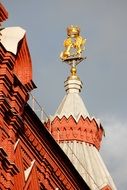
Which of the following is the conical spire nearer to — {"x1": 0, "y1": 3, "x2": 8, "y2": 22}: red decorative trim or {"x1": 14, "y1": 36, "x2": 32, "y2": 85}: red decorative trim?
{"x1": 14, "y1": 36, "x2": 32, "y2": 85}: red decorative trim

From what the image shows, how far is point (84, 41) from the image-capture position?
54.7m

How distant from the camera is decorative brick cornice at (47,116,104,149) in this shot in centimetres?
4941

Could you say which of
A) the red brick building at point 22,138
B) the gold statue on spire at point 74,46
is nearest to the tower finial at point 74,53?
the gold statue on spire at point 74,46

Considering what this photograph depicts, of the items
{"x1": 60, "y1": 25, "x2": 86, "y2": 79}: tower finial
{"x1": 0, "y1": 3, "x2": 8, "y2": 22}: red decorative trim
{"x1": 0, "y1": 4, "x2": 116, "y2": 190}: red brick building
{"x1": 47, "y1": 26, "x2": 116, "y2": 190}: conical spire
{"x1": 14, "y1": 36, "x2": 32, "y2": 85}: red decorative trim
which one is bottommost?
{"x1": 0, "y1": 4, "x2": 116, "y2": 190}: red brick building

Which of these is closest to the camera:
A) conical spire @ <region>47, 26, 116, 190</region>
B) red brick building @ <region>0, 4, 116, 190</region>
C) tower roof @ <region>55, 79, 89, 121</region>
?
red brick building @ <region>0, 4, 116, 190</region>

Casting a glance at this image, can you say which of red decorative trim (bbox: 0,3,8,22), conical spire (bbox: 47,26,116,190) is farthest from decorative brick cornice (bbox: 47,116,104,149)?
red decorative trim (bbox: 0,3,8,22)

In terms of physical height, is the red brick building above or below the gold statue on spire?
below

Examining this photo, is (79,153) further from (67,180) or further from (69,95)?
(67,180)

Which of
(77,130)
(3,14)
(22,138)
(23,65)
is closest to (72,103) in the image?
(77,130)

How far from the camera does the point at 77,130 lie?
49812 millimetres

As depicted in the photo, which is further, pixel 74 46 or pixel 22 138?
pixel 74 46

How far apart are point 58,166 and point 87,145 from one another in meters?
13.8

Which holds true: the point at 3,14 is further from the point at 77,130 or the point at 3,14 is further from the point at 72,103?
the point at 72,103

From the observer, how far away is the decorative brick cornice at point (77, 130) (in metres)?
49.4
